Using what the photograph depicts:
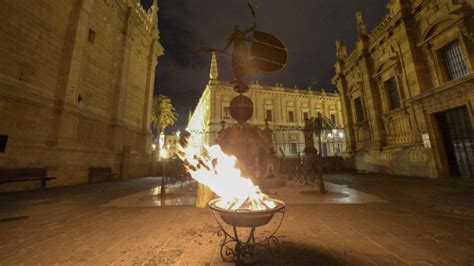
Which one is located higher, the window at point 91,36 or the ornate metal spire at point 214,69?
the ornate metal spire at point 214,69

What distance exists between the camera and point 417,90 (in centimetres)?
1045

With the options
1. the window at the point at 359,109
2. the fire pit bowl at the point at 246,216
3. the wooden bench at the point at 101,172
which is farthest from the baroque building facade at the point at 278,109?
the fire pit bowl at the point at 246,216

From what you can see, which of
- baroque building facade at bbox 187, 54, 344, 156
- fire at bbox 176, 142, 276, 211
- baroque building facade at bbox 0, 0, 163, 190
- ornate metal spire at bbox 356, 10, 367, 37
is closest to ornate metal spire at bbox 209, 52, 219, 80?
baroque building facade at bbox 187, 54, 344, 156

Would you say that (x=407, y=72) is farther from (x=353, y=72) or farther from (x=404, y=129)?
(x=353, y=72)

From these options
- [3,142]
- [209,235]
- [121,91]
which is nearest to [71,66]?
[121,91]

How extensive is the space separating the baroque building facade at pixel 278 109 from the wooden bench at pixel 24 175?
2231cm

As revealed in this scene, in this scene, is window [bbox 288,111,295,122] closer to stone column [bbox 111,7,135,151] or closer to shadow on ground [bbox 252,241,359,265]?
stone column [bbox 111,7,135,151]

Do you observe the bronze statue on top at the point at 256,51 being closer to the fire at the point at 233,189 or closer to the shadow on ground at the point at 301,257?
the fire at the point at 233,189

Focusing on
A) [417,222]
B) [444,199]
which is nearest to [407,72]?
[444,199]

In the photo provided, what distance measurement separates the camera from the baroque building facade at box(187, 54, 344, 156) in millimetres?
31734

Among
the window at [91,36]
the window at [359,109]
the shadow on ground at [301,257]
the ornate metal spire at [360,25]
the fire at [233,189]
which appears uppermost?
the ornate metal spire at [360,25]

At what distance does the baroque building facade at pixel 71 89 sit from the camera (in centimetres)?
752

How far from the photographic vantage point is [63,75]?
921 cm

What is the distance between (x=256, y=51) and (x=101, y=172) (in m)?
11.4
